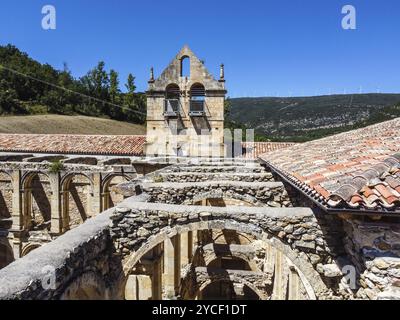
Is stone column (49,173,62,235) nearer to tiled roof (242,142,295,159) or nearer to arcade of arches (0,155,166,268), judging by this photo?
arcade of arches (0,155,166,268)

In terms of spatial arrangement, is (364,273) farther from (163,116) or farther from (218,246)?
(163,116)

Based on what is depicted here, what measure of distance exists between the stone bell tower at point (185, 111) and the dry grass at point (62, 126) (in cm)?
2120

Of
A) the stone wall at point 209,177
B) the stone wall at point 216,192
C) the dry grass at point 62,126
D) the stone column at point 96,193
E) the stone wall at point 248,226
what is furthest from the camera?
the dry grass at point 62,126

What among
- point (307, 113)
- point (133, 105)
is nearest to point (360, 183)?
point (133, 105)

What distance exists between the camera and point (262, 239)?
5.44 meters

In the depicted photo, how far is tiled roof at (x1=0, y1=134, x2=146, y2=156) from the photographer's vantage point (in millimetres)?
20250

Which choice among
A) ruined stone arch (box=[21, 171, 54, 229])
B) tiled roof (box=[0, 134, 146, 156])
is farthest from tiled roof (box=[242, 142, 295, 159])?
ruined stone arch (box=[21, 171, 54, 229])

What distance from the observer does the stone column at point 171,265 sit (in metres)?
7.91

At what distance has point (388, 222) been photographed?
3.80m

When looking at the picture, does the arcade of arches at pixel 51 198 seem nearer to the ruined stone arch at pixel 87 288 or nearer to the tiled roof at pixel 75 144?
the tiled roof at pixel 75 144

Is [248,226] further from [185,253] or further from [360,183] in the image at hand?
[185,253]

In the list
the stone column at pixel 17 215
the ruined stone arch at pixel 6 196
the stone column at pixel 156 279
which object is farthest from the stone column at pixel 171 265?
the ruined stone arch at pixel 6 196

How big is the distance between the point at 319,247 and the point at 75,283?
138 inches

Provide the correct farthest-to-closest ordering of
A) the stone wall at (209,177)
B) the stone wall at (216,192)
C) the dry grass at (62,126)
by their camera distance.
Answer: the dry grass at (62,126) → the stone wall at (209,177) → the stone wall at (216,192)
